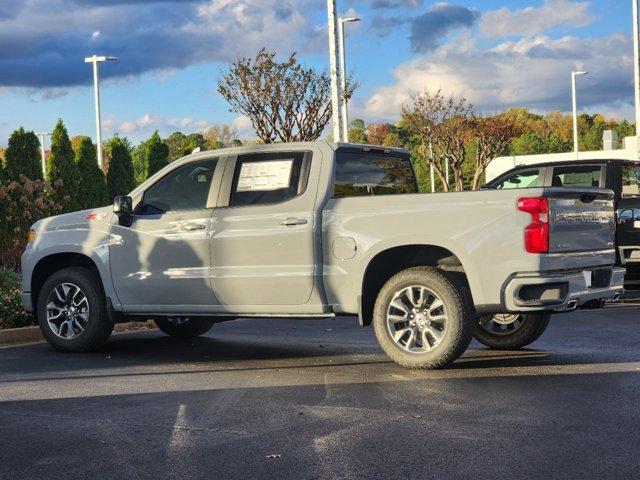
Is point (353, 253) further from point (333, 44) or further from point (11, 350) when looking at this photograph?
point (333, 44)

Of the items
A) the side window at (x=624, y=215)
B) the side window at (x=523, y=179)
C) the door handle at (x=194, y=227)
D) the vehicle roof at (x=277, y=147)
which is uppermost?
the vehicle roof at (x=277, y=147)

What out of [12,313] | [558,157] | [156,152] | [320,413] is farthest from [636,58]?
[320,413]

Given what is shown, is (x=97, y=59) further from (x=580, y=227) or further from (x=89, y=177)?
(x=580, y=227)

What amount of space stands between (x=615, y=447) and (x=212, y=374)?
406cm

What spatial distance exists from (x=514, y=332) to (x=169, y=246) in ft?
11.7

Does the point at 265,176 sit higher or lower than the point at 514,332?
higher

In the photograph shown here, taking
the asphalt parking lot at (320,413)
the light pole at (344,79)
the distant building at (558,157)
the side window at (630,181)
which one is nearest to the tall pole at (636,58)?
the light pole at (344,79)

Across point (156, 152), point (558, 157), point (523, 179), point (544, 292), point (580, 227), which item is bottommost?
point (544, 292)

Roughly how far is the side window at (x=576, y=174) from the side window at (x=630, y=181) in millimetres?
392

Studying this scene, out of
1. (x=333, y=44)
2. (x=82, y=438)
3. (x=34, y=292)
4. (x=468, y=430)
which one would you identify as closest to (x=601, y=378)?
(x=468, y=430)

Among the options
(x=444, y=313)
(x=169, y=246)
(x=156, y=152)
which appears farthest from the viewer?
(x=156, y=152)

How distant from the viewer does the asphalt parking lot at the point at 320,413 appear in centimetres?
539

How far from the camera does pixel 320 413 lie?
6793 mm

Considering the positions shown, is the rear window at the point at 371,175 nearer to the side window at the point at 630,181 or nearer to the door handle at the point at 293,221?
the door handle at the point at 293,221
